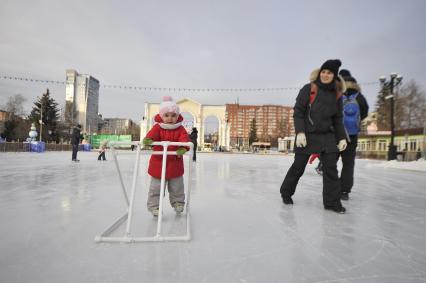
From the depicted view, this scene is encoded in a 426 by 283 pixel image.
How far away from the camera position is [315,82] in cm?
275

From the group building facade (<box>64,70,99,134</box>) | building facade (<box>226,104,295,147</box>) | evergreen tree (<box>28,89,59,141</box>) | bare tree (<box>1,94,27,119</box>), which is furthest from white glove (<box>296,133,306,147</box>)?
building facade (<box>226,104,295,147</box>)

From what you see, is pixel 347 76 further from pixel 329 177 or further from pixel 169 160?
pixel 169 160

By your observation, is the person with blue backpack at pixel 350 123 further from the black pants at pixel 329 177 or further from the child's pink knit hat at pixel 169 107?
the child's pink knit hat at pixel 169 107

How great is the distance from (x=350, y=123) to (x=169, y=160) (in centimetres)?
237

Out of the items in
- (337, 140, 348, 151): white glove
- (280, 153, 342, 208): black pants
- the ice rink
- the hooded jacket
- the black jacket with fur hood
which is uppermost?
the hooded jacket

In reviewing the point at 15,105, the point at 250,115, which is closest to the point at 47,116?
the point at 15,105

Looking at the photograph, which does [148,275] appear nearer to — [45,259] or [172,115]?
[45,259]

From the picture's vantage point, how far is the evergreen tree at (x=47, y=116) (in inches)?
1517

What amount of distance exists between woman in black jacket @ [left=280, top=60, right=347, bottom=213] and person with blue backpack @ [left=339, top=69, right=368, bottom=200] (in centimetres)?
62

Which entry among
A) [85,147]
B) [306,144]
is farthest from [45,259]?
[85,147]

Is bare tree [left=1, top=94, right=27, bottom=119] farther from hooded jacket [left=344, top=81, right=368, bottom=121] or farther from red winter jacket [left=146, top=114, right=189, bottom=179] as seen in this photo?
hooded jacket [left=344, top=81, right=368, bottom=121]

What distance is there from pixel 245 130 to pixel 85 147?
96857mm

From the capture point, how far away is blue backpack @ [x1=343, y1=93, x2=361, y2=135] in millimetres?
3213

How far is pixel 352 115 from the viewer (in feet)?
10.6
